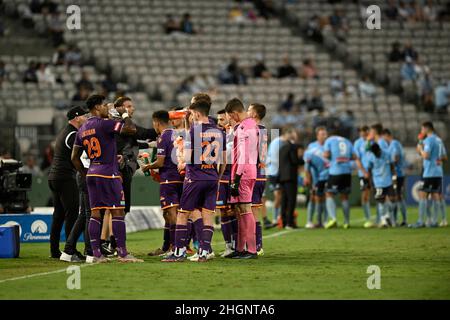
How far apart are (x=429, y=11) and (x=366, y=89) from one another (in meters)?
6.42

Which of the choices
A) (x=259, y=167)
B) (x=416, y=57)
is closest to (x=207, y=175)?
(x=259, y=167)

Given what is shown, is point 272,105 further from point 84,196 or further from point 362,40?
point 84,196

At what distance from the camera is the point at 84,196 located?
13.9 m

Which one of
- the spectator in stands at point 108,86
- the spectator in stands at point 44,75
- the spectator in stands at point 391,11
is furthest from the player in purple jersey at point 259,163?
the spectator in stands at point 391,11

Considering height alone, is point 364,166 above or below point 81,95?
below

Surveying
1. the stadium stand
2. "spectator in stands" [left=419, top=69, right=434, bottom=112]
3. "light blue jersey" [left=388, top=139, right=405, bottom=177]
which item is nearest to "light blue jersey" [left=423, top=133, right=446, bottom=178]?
"light blue jersey" [left=388, top=139, right=405, bottom=177]

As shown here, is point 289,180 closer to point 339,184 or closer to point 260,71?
point 339,184

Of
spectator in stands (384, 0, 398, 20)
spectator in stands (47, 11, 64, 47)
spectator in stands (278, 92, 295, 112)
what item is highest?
spectator in stands (384, 0, 398, 20)

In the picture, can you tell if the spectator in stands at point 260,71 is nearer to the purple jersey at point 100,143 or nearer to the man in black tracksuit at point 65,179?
the man in black tracksuit at point 65,179

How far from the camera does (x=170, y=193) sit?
46.6 feet

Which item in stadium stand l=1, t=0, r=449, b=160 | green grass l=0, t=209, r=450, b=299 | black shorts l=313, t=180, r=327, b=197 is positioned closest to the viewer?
green grass l=0, t=209, r=450, b=299

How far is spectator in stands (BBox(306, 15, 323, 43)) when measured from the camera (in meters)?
36.6

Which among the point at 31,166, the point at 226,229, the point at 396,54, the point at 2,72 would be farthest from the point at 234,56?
the point at 226,229

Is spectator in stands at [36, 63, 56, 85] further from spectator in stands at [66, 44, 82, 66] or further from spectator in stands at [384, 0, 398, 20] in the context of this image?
spectator in stands at [384, 0, 398, 20]
